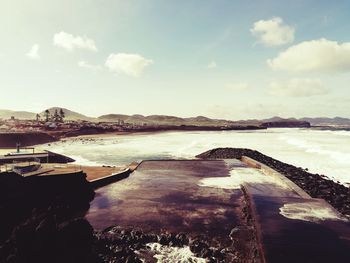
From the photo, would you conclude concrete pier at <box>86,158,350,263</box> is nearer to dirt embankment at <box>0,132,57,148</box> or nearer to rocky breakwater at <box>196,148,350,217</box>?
rocky breakwater at <box>196,148,350,217</box>

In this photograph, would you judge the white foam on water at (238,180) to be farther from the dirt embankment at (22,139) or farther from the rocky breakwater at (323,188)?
the dirt embankment at (22,139)

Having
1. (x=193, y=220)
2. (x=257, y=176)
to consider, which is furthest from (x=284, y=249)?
(x=257, y=176)

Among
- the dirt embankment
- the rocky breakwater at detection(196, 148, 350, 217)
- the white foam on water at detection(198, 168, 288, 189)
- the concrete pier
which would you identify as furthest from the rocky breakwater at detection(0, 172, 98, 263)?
the dirt embankment

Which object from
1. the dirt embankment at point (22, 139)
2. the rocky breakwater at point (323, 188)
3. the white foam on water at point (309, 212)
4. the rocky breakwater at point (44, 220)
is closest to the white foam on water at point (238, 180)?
the rocky breakwater at point (323, 188)

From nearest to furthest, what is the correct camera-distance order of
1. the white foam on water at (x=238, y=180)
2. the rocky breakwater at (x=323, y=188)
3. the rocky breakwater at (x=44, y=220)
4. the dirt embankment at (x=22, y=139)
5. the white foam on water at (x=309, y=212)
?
the rocky breakwater at (x=44, y=220) → the white foam on water at (x=309, y=212) → the rocky breakwater at (x=323, y=188) → the white foam on water at (x=238, y=180) → the dirt embankment at (x=22, y=139)

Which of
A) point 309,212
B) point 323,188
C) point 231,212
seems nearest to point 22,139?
point 323,188

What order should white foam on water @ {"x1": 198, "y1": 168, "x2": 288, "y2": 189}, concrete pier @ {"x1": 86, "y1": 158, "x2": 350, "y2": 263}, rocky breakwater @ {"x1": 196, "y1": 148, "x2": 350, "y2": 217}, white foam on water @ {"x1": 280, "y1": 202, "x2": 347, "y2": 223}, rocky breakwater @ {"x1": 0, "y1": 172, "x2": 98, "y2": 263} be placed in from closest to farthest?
rocky breakwater @ {"x1": 0, "y1": 172, "x2": 98, "y2": 263} < concrete pier @ {"x1": 86, "y1": 158, "x2": 350, "y2": 263} < white foam on water @ {"x1": 280, "y1": 202, "x2": 347, "y2": 223} < rocky breakwater @ {"x1": 196, "y1": 148, "x2": 350, "y2": 217} < white foam on water @ {"x1": 198, "y1": 168, "x2": 288, "y2": 189}
